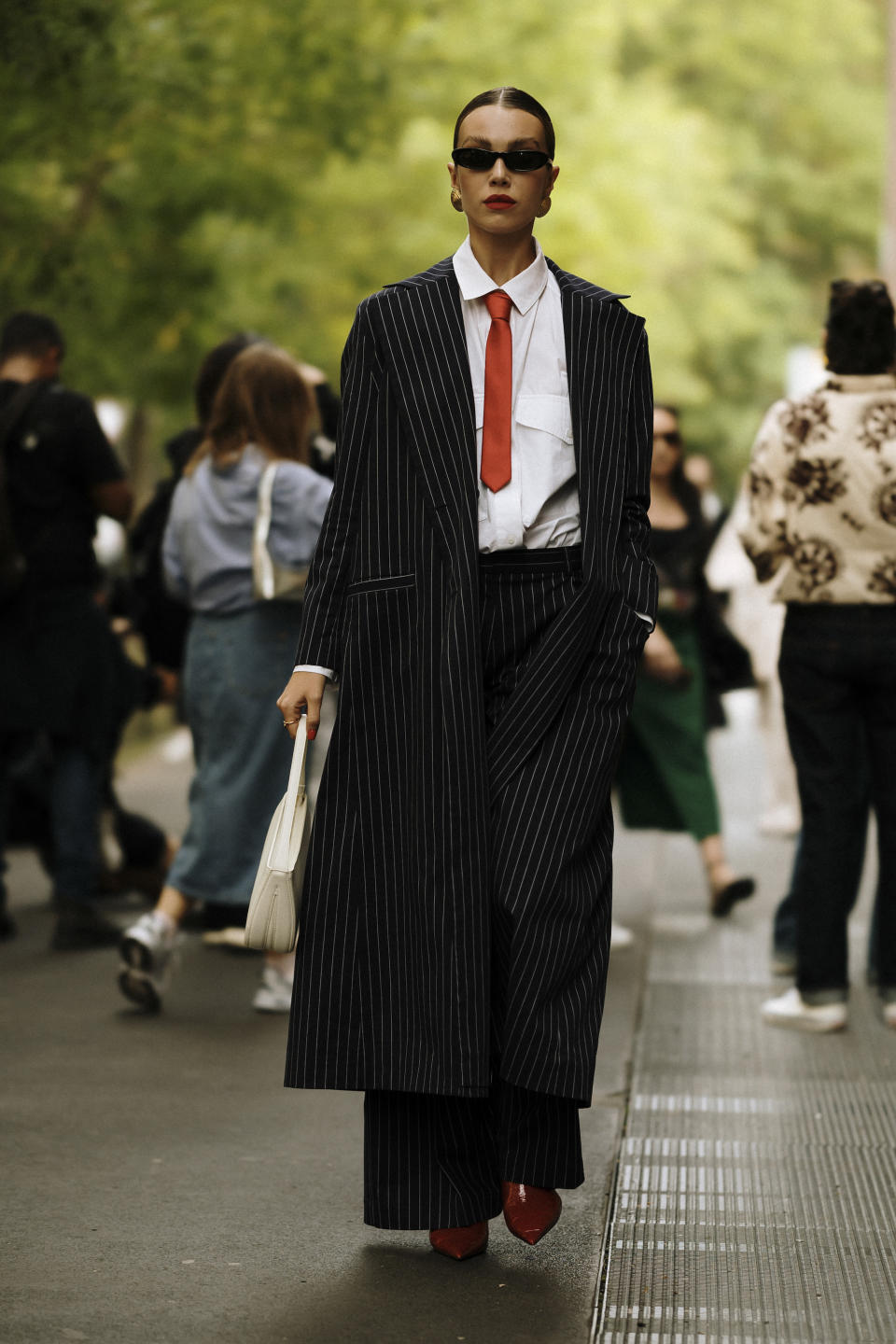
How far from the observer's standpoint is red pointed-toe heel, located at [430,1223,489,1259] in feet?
13.8

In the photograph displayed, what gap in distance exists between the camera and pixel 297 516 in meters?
6.75

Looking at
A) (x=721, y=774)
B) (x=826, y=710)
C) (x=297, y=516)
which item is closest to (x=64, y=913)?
(x=297, y=516)

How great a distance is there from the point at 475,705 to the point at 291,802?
1.50ft

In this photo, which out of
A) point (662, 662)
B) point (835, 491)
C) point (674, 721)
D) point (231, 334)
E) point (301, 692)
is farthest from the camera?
point (231, 334)

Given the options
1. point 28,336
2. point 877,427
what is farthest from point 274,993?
point 28,336

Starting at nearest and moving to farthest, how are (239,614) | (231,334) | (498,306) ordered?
1. (498,306)
2. (239,614)
3. (231,334)

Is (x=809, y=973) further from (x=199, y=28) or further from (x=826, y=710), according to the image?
(x=199, y=28)

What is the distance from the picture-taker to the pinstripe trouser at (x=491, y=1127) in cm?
407

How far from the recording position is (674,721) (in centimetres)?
833

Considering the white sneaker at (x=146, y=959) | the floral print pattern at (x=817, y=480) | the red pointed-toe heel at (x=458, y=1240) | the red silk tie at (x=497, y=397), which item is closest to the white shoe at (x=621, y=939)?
the white sneaker at (x=146, y=959)

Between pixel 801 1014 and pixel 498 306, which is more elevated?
pixel 498 306

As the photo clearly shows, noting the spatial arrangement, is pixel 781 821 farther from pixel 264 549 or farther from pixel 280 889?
pixel 280 889

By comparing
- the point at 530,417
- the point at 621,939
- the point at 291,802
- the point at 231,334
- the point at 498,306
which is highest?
the point at 231,334

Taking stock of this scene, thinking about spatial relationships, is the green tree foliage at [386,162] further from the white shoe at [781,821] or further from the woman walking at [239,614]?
the white shoe at [781,821]
